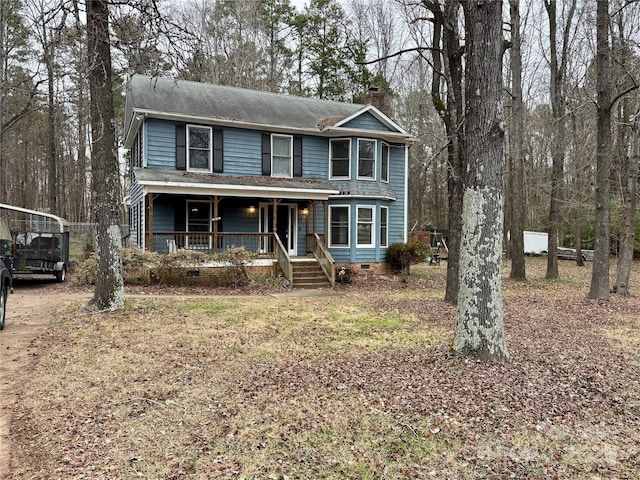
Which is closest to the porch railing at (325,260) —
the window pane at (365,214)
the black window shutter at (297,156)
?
the window pane at (365,214)

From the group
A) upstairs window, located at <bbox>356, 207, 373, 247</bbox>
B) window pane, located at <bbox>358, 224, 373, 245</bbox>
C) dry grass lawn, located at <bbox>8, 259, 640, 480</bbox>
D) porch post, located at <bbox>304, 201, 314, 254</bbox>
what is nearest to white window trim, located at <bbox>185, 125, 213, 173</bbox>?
porch post, located at <bbox>304, 201, 314, 254</bbox>

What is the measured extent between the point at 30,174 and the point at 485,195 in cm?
3408

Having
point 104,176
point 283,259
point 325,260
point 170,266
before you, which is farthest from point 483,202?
point 325,260

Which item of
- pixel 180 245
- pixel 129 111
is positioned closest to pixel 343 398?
pixel 180 245

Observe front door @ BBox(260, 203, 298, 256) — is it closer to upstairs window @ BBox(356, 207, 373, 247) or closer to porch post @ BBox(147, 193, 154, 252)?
upstairs window @ BBox(356, 207, 373, 247)

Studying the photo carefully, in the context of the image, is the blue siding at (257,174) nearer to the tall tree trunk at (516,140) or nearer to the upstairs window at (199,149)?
the upstairs window at (199,149)

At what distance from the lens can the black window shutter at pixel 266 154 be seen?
52.9ft

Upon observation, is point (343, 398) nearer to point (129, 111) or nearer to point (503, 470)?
point (503, 470)

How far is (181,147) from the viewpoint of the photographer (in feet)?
48.6

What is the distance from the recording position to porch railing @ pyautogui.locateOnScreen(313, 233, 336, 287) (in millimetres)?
14547

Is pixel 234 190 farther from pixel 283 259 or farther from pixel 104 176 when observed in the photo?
pixel 104 176

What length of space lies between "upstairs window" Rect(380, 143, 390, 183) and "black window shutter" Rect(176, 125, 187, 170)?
7.64m

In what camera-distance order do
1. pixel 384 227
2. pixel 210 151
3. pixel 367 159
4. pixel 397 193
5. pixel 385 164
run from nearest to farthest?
1. pixel 210 151
2. pixel 367 159
3. pixel 384 227
4. pixel 385 164
5. pixel 397 193

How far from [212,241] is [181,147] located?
3381mm
